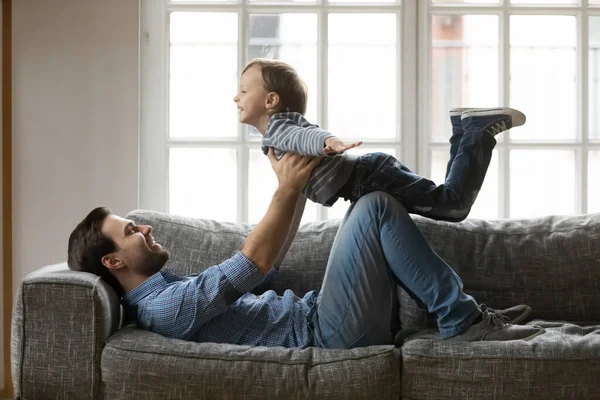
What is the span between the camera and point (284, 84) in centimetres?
246

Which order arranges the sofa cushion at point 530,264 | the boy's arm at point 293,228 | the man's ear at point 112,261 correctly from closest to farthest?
the man's ear at point 112,261
the boy's arm at point 293,228
the sofa cushion at point 530,264

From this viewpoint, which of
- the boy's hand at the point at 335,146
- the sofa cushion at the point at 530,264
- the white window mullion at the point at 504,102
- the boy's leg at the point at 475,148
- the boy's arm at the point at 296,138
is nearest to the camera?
the boy's hand at the point at 335,146

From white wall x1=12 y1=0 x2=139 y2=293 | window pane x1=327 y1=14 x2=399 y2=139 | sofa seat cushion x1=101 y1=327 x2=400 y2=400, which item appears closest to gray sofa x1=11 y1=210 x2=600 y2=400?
sofa seat cushion x1=101 y1=327 x2=400 y2=400

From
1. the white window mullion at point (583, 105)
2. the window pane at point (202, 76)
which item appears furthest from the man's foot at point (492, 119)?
the window pane at point (202, 76)

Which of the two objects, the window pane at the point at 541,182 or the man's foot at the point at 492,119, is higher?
the man's foot at the point at 492,119

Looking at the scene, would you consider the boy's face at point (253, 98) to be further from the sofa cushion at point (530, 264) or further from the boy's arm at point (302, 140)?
the sofa cushion at point (530, 264)

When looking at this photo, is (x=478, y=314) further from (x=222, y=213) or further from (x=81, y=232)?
(x=222, y=213)

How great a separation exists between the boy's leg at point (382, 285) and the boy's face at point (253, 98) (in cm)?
45

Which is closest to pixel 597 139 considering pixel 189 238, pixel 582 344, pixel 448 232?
pixel 448 232

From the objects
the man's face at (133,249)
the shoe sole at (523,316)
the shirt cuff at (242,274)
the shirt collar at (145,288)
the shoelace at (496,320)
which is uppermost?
the man's face at (133,249)

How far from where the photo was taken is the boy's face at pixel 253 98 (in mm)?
2449

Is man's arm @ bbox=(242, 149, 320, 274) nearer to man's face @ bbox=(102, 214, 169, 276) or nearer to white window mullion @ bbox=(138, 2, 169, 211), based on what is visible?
man's face @ bbox=(102, 214, 169, 276)

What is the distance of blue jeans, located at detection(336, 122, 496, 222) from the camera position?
7.85 feet

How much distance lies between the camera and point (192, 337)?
225 centimetres
